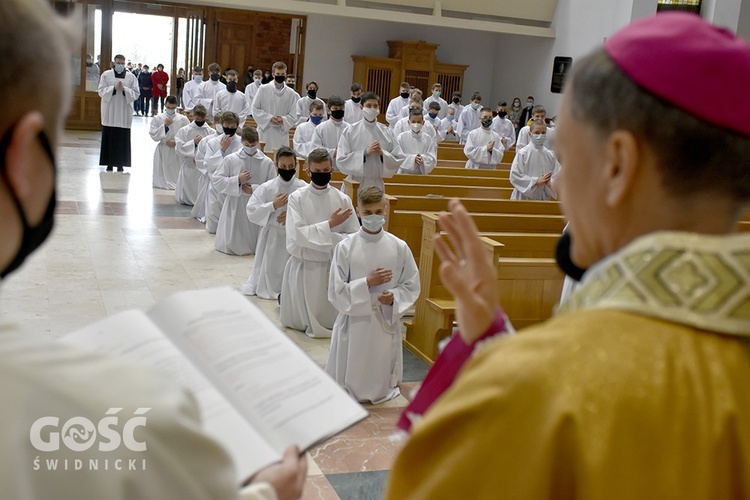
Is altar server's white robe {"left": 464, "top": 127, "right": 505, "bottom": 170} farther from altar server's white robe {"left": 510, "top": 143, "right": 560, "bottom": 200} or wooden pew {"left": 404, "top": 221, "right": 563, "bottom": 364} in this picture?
wooden pew {"left": 404, "top": 221, "right": 563, "bottom": 364}

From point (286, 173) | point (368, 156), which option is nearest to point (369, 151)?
point (368, 156)

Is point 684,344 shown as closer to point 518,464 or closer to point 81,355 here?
point 518,464

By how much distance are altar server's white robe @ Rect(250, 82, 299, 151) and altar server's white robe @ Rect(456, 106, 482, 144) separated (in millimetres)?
5911

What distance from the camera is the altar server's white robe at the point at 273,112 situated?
49.0ft

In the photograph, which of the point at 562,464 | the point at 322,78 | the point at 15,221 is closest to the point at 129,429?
the point at 15,221

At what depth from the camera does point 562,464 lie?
1088mm

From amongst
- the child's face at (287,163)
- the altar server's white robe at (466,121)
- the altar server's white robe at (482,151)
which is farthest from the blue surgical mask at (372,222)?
the altar server's white robe at (466,121)

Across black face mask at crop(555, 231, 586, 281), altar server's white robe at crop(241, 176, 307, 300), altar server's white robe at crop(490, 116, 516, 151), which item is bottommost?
altar server's white robe at crop(241, 176, 307, 300)

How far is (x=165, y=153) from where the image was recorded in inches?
575

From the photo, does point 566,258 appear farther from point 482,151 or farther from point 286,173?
point 482,151

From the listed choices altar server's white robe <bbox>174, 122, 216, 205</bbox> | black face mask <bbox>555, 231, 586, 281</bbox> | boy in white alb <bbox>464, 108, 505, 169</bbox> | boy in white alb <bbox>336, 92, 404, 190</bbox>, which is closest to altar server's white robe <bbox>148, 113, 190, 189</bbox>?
altar server's white robe <bbox>174, 122, 216, 205</bbox>

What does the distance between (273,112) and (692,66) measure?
14.5 meters

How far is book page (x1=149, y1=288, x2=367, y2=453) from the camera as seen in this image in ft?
5.45

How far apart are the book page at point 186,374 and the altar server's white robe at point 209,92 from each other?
17.6 metres
